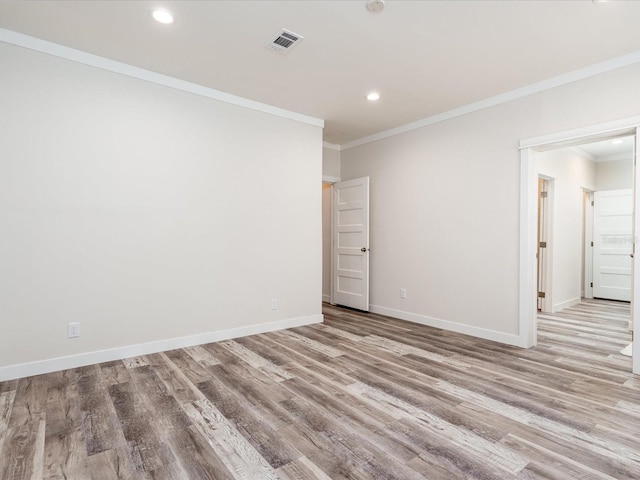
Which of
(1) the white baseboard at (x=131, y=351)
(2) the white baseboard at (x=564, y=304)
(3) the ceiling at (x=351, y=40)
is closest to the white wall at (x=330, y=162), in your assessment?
(3) the ceiling at (x=351, y=40)

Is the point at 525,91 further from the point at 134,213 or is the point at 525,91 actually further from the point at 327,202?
the point at 134,213

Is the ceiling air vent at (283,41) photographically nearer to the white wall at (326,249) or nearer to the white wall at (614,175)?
the white wall at (326,249)

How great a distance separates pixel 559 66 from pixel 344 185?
3175 mm

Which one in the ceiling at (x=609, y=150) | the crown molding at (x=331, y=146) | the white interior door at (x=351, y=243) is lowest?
the white interior door at (x=351, y=243)

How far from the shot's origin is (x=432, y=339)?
3951 millimetres

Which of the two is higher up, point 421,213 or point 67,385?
point 421,213

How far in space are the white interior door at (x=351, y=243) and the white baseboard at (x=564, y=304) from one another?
9.81ft

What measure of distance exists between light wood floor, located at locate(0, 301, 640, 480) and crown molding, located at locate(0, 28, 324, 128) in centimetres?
273

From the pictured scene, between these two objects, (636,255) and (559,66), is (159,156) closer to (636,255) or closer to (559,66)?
(559,66)

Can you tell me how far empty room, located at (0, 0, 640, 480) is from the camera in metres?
2.00

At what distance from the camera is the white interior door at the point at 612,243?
6.34 meters

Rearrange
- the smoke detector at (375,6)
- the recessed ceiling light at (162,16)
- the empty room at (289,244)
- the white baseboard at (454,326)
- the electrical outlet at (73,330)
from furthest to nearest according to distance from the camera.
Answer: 1. the white baseboard at (454,326)
2. the electrical outlet at (73,330)
3. the recessed ceiling light at (162,16)
4. the smoke detector at (375,6)
5. the empty room at (289,244)

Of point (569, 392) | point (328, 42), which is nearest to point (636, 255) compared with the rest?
point (569, 392)

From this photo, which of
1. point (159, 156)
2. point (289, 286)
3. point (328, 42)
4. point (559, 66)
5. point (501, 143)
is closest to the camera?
point (328, 42)
